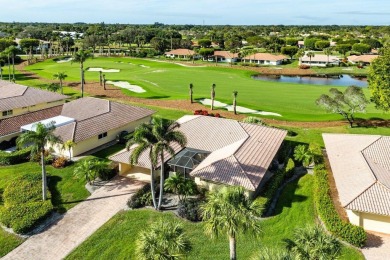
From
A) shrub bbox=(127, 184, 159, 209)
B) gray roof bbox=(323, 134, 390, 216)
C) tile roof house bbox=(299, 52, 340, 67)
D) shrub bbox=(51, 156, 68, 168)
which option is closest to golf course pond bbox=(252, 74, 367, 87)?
tile roof house bbox=(299, 52, 340, 67)

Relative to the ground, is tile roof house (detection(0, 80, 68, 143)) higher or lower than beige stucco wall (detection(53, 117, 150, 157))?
higher

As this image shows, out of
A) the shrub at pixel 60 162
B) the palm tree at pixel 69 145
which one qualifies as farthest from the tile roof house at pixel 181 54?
the shrub at pixel 60 162

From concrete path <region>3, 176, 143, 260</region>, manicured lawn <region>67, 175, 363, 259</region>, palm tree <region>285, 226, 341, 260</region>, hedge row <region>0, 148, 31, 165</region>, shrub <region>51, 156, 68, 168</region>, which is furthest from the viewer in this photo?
hedge row <region>0, 148, 31, 165</region>

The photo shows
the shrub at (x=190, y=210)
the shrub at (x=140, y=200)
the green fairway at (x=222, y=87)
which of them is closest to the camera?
the shrub at (x=190, y=210)

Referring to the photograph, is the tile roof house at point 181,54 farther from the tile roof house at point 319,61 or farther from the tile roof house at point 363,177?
the tile roof house at point 363,177

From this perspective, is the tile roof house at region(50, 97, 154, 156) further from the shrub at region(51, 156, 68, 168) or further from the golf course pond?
the golf course pond

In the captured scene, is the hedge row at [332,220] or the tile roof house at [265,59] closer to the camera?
the hedge row at [332,220]

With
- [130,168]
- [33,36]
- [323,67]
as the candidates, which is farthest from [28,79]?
[33,36]
